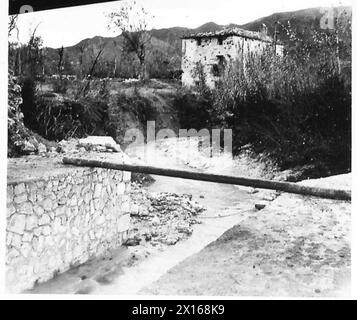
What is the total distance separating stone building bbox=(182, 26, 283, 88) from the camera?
4.85 metres

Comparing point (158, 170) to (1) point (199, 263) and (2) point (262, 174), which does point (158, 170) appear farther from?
(2) point (262, 174)

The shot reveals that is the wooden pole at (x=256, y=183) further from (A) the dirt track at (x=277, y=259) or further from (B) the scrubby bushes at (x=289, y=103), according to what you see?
(B) the scrubby bushes at (x=289, y=103)

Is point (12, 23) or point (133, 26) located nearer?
point (12, 23)

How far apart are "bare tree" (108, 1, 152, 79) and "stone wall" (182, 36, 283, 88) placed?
20.4 inches

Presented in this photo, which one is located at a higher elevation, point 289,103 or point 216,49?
point 216,49

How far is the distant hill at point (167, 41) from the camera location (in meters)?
4.39

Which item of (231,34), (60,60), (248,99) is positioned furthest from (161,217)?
(231,34)

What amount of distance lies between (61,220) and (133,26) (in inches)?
94.0

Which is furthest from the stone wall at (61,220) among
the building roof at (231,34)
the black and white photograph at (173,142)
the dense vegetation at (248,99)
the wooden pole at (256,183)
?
the building roof at (231,34)

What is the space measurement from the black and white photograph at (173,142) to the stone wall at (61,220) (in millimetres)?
16

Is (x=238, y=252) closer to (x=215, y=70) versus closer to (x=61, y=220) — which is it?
(x=61, y=220)

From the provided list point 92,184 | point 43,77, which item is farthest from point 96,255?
point 43,77

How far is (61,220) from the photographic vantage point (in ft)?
14.4

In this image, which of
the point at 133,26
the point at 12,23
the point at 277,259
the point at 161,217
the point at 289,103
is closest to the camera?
the point at 277,259
